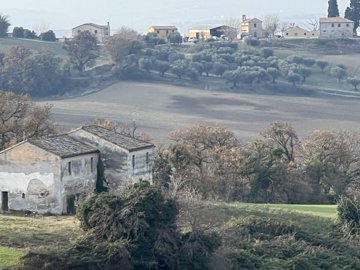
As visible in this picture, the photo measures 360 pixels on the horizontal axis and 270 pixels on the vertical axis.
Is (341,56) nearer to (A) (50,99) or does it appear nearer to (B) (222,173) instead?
(A) (50,99)

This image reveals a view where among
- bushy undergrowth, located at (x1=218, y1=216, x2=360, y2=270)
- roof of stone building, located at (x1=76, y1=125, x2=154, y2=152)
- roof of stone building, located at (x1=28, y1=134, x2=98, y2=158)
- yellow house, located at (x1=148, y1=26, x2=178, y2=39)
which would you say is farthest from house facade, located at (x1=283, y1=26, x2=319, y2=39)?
bushy undergrowth, located at (x1=218, y1=216, x2=360, y2=270)

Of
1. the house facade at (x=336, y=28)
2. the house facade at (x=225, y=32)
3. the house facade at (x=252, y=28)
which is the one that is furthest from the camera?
the house facade at (x=252, y=28)

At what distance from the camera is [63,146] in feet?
145

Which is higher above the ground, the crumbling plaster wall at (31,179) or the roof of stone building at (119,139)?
the roof of stone building at (119,139)

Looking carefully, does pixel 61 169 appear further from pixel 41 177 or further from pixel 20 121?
pixel 20 121

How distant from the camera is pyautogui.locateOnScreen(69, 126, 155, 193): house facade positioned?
45.2 metres

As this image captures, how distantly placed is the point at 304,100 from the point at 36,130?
177ft

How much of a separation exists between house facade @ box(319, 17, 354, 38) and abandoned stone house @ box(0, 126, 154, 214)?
99258 mm

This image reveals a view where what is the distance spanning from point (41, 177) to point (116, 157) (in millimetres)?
3599

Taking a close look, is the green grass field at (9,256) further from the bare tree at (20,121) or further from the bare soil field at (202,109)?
the bare soil field at (202,109)

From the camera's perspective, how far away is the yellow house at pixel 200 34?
151m

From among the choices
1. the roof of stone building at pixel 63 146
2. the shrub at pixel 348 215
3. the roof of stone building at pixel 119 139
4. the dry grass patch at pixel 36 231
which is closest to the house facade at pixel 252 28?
the roof of stone building at pixel 119 139

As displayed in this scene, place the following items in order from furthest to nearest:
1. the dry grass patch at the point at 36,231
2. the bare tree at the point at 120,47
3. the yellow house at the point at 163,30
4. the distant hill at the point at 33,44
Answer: the yellow house at the point at 163,30, the distant hill at the point at 33,44, the bare tree at the point at 120,47, the dry grass patch at the point at 36,231

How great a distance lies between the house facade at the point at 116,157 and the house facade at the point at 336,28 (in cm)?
9880
